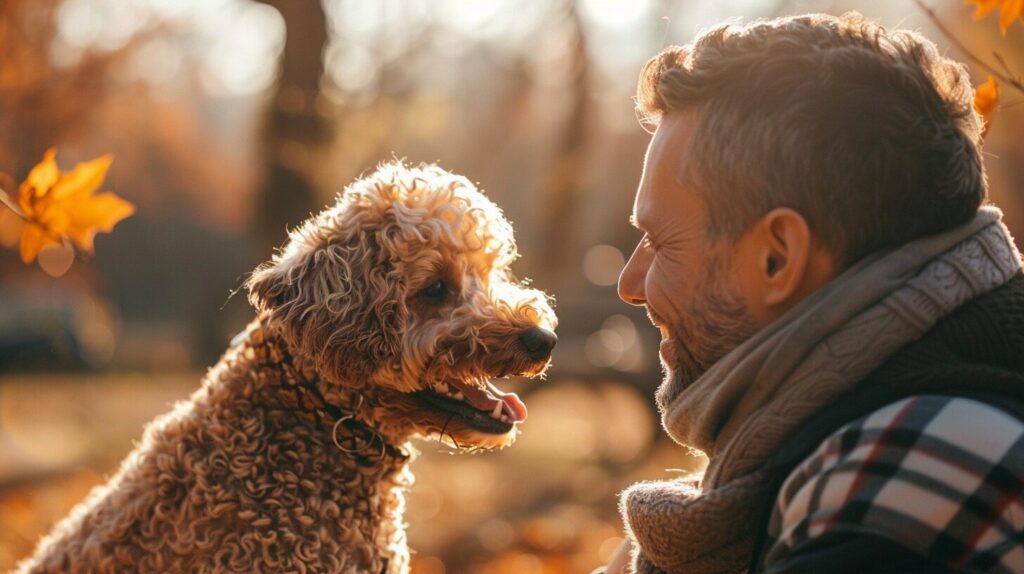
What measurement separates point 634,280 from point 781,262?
0.43 meters

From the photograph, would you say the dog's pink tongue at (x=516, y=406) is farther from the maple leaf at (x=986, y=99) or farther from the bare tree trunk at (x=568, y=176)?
the bare tree trunk at (x=568, y=176)

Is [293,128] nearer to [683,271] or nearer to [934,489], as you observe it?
[683,271]

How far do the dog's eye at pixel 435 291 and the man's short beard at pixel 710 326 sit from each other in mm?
1156

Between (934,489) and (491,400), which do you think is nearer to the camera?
(934,489)

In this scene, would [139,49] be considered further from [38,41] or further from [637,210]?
[637,210]

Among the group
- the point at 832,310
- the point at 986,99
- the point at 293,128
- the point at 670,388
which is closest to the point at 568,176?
the point at 293,128

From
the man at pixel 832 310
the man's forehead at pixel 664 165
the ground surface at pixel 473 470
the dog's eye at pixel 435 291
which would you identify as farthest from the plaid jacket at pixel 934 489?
the ground surface at pixel 473 470

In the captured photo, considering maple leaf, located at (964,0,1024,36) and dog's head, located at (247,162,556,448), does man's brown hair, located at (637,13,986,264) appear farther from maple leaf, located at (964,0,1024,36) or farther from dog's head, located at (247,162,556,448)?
dog's head, located at (247,162,556,448)

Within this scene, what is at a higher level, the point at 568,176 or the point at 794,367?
the point at 568,176

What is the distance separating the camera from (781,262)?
186 cm

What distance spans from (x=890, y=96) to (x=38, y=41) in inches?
302

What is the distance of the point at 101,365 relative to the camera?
1545 centimetres

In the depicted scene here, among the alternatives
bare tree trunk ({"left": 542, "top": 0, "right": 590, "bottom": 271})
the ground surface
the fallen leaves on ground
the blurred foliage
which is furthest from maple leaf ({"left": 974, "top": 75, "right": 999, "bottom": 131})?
bare tree trunk ({"left": 542, "top": 0, "right": 590, "bottom": 271})

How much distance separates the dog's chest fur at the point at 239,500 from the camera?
8.17 feet
